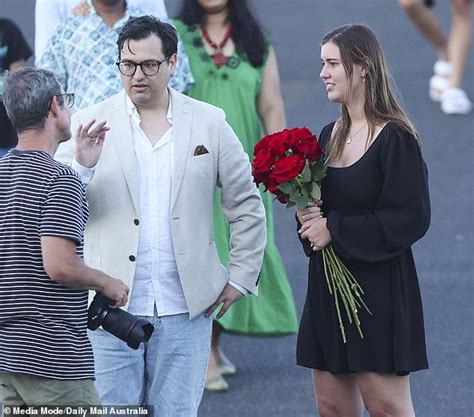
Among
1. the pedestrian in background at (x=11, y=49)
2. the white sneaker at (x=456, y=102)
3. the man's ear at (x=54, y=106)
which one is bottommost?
the white sneaker at (x=456, y=102)

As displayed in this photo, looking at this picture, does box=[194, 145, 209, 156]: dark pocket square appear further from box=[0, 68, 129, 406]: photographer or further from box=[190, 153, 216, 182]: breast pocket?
box=[0, 68, 129, 406]: photographer

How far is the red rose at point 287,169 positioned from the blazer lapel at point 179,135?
1.09 feet

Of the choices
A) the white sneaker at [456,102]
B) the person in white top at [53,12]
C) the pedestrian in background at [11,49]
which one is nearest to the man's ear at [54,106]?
the person in white top at [53,12]

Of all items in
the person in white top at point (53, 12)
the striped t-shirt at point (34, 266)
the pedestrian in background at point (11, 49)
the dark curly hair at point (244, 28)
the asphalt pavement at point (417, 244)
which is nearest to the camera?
the striped t-shirt at point (34, 266)

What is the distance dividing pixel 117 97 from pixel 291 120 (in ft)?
21.9

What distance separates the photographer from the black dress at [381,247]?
4504mm

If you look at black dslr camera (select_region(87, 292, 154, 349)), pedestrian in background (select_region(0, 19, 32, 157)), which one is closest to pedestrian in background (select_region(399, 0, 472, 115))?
pedestrian in background (select_region(0, 19, 32, 157))

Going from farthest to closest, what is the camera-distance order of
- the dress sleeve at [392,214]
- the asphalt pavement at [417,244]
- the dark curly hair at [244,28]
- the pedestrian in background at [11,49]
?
the pedestrian in background at [11,49], the asphalt pavement at [417,244], the dark curly hair at [244,28], the dress sleeve at [392,214]

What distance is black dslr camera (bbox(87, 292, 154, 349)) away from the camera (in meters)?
4.29

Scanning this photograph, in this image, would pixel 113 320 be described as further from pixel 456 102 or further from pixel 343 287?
pixel 456 102

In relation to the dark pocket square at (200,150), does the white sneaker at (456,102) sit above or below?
below

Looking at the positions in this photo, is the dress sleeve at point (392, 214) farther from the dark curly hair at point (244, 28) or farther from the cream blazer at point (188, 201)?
the dark curly hair at point (244, 28)

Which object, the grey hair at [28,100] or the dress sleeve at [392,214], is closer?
the grey hair at [28,100]

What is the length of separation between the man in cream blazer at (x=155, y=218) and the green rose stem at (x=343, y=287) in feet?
1.38
